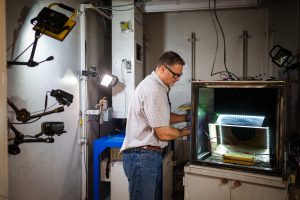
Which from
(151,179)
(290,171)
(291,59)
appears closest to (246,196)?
(290,171)

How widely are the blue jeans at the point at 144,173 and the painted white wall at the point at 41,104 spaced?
0.76 metres

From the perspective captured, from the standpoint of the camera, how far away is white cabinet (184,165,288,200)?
151 cm

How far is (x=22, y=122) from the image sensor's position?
1.63m

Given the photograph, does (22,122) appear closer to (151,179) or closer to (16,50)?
(16,50)

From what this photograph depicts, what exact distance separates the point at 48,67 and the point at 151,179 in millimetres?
1233

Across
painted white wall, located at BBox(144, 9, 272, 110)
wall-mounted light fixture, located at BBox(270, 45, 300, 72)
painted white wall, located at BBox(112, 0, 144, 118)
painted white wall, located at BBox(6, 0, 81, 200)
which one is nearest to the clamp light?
painted white wall, located at BBox(6, 0, 81, 200)

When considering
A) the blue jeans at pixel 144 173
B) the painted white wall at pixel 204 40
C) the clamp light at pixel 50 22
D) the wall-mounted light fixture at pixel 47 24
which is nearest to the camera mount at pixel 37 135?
the wall-mounted light fixture at pixel 47 24

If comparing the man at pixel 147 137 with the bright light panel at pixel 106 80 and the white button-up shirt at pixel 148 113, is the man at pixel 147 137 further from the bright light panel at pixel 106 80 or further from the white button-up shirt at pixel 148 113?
the bright light panel at pixel 106 80

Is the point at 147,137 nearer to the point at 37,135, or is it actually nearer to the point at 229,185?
the point at 229,185

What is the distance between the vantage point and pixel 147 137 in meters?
1.71

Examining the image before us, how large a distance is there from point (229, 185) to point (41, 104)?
5.02 ft

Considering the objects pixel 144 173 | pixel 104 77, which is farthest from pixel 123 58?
pixel 144 173

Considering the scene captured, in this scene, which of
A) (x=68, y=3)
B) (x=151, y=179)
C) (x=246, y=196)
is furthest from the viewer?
(x=68, y=3)

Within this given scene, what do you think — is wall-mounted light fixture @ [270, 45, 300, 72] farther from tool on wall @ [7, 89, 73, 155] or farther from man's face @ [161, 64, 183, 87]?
tool on wall @ [7, 89, 73, 155]
